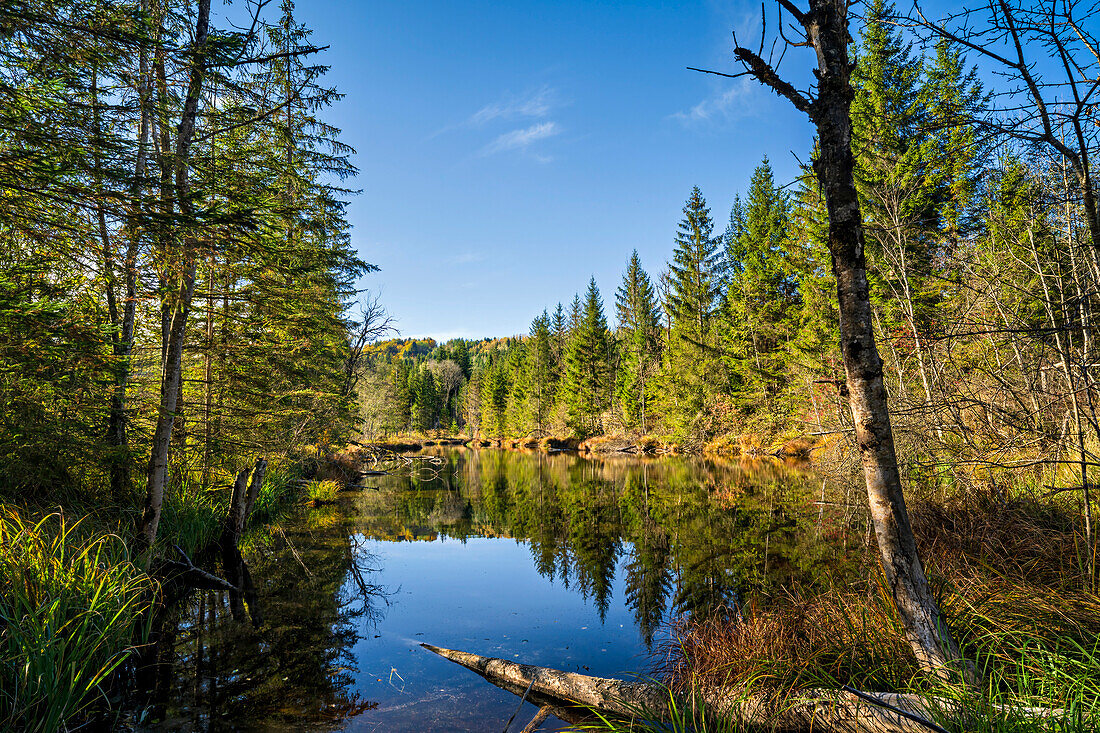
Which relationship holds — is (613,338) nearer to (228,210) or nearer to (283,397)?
(283,397)

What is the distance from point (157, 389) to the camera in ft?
27.8

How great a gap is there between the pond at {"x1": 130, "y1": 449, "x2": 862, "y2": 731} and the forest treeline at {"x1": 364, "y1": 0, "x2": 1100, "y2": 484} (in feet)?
9.22

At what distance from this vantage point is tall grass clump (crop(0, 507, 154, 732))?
2.92 meters

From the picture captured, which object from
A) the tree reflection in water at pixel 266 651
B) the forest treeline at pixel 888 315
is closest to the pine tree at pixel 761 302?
the forest treeline at pixel 888 315

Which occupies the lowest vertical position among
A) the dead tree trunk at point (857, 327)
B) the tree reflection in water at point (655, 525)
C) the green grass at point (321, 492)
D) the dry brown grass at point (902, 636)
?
the tree reflection in water at point (655, 525)

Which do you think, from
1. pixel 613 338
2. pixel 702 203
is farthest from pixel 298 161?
pixel 613 338

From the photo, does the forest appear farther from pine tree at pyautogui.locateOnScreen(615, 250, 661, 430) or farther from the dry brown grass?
pine tree at pyautogui.locateOnScreen(615, 250, 661, 430)

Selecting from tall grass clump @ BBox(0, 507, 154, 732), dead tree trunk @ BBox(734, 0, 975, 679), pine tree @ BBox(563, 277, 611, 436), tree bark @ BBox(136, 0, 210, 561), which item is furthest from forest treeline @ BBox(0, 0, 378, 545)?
pine tree @ BBox(563, 277, 611, 436)

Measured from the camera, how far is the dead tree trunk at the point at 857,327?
3152mm

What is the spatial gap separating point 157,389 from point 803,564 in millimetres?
11430

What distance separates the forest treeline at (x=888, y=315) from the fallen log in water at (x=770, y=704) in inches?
69.6

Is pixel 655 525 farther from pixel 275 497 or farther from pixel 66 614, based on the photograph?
pixel 275 497

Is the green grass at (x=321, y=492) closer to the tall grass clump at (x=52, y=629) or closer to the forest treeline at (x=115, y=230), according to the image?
the forest treeline at (x=115, y=230)

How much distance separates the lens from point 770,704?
3.38 meters
